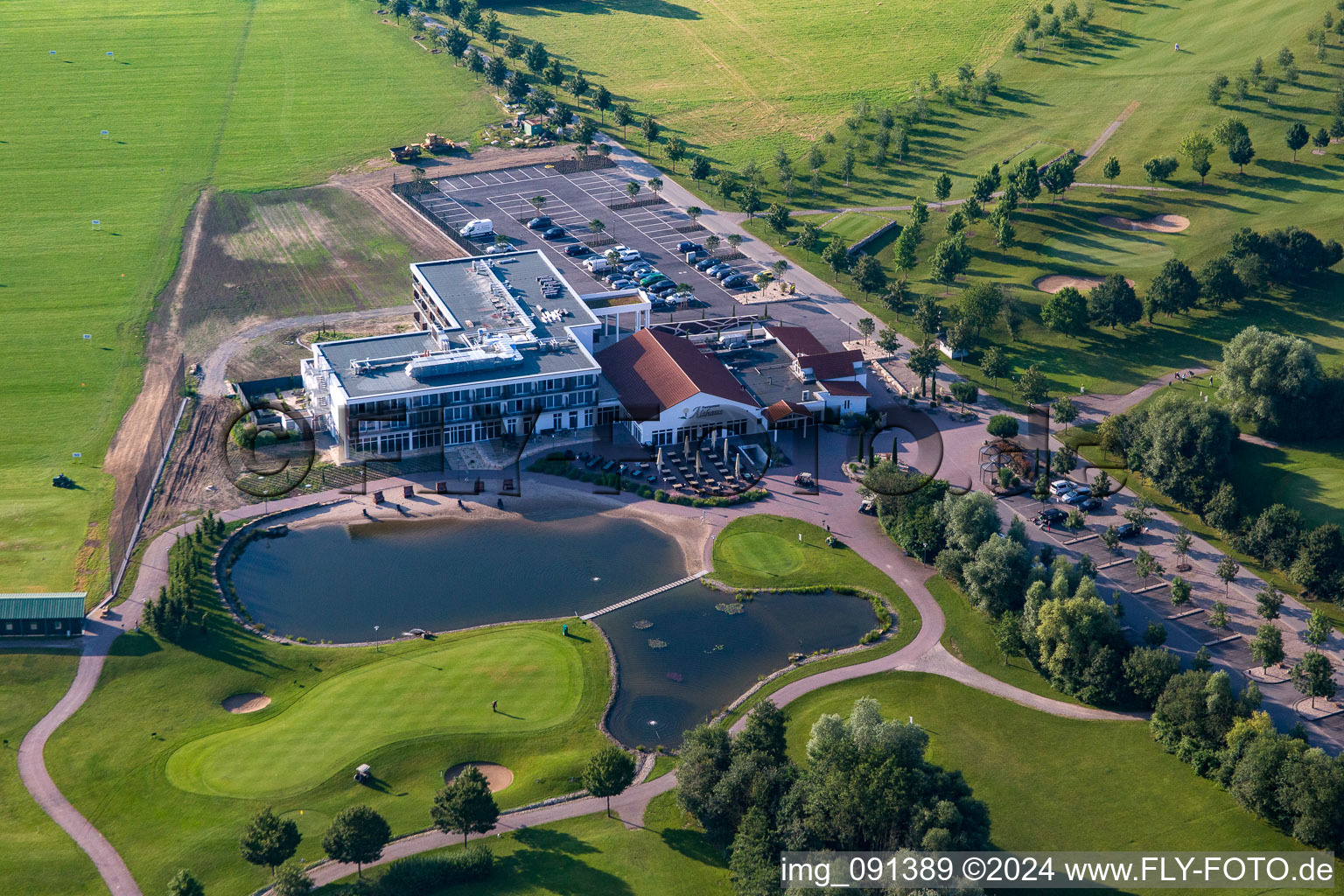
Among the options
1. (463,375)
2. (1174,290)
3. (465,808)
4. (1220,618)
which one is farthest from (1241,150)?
(465,808)

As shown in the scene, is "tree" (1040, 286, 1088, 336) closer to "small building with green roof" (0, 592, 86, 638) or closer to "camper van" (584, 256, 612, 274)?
→ "camper van" (584, 256, 612, 274)

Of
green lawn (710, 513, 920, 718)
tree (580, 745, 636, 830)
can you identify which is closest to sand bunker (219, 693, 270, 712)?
tree (580, 745, 636, 830)

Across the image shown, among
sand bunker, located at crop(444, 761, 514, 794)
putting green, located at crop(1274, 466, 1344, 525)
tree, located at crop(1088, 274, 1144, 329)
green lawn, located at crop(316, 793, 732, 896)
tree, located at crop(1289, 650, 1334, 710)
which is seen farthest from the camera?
tree, located at crop(1088, 274, 1144, 329)

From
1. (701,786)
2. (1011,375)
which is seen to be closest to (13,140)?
A: (1011,375)

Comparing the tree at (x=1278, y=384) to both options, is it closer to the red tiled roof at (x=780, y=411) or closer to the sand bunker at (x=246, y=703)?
the red tiled roof at (x=780, y=411)

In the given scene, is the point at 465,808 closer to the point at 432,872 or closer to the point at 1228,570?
the point at 432,872

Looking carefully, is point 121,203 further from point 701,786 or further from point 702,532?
point 701,786
